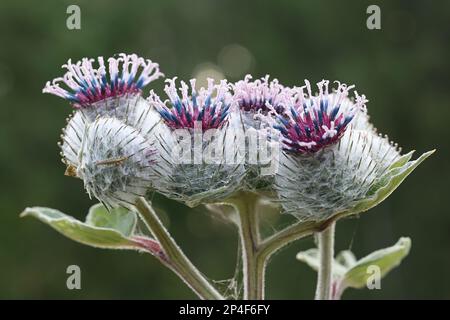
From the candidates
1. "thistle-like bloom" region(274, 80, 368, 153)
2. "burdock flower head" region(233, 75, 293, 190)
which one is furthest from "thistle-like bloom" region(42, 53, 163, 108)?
"thistle-like bloom" region(274, 80, 368, 153)

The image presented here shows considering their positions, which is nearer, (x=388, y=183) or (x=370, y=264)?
(x=388, y=183)

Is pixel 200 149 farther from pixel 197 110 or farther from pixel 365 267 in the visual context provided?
pixel 365 267

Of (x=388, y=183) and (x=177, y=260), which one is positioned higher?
(x=388, y=183)

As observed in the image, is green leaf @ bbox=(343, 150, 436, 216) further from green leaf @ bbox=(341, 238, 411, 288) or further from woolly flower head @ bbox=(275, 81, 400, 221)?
green leaf @ bbox=(341, 238, 411, 288)

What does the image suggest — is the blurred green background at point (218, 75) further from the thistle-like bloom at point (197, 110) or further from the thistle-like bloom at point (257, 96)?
the thistle-like bloom at point (197, 110)

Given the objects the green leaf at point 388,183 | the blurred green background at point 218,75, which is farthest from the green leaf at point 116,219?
the blurred green background at point 218,75

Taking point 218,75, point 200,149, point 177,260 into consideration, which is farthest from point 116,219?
point 218,75
